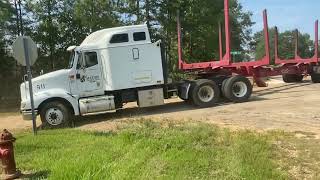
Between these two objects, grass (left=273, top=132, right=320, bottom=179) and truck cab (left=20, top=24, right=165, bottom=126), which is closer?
grass (left=273, top=132, right=320, bottom=179)

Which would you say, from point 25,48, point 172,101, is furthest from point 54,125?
point 172,101

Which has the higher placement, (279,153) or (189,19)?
(189,19)

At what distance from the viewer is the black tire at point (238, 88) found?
1947 cm

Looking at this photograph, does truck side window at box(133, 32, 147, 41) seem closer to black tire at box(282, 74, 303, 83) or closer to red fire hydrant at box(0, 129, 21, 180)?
red fire hydrant at box(0, 129, 21, 180)

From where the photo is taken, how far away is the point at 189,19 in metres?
33.8

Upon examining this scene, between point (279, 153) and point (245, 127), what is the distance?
3.39 metres

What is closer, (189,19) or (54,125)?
(54,125)

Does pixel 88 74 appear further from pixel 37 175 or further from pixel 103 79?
pixel 37 175

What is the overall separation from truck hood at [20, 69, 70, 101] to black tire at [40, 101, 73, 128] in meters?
0.61

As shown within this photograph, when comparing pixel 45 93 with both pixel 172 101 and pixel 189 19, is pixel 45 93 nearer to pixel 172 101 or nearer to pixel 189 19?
pixel 172 101

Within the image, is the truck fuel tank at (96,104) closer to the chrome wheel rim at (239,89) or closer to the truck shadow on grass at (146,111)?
the truck shadow on grass at (146,111)

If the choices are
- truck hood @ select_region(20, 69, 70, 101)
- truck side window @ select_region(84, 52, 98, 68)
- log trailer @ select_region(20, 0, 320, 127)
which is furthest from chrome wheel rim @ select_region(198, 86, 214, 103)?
truck hood @ select_region(20, 69, 70, 101)

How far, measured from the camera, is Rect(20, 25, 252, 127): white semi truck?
16.9m

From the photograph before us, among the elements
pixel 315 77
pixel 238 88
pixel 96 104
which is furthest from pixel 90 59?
pixel 315 77
